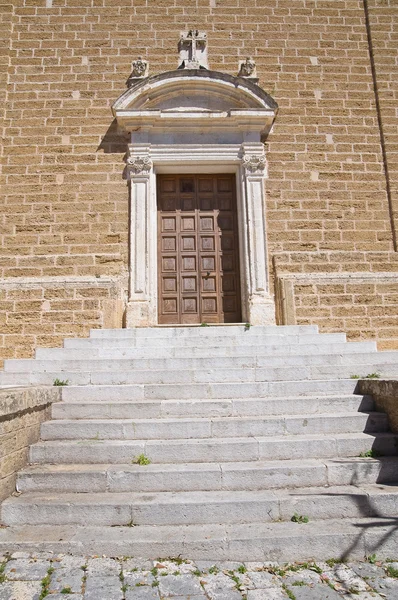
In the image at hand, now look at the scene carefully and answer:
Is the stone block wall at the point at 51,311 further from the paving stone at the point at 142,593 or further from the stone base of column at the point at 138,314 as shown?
the paving stone at the point at 142,593

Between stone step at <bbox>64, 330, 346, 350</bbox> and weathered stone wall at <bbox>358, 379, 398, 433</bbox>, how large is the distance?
1.39 metres

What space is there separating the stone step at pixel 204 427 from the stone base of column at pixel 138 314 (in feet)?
9.78

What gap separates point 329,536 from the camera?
2.84 m

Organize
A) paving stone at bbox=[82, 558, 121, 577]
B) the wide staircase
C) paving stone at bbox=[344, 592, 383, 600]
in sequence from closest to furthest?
paving stone at bbox=[344, 592, 383, 600]
paving stone at bbox=[82, 558, 121, 577]
the wide staircase

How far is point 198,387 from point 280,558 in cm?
176

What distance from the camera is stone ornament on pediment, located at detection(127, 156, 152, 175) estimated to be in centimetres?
732

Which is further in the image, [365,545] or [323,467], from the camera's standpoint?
[323,467]

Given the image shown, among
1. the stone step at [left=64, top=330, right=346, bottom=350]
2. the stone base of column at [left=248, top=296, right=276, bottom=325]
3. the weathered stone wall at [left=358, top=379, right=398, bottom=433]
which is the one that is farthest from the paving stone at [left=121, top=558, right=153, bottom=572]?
the stone base of column at [left=248, top=296, right=276, bottom=325]

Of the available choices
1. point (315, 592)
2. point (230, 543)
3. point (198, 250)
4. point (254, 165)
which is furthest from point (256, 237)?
point (315, 592)

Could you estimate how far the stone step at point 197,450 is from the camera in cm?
356

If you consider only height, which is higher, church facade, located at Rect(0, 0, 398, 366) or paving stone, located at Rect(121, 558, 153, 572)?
church facade, located at Rect(0, 0, 398, 366)

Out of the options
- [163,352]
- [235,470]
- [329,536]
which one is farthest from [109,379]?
[329,536]

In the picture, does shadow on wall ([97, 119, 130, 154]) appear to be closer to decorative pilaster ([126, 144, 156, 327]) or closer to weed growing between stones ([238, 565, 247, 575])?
decorative pilaster ([126, 144, 156, 327])

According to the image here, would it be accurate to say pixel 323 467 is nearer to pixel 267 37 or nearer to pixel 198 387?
pixel 198 387
